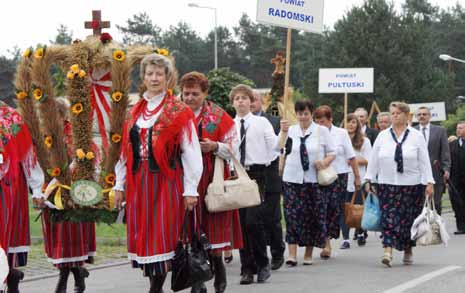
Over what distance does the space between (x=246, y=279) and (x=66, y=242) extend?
6.55 ft

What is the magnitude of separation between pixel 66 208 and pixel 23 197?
25.3 inches

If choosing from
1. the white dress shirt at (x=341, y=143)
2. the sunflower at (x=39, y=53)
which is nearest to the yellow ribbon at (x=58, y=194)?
the sunflower at (x=39, y=53)

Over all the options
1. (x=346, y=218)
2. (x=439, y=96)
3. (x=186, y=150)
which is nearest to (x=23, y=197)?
(x=186, y=150)

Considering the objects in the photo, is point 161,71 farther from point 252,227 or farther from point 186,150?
point 252,227

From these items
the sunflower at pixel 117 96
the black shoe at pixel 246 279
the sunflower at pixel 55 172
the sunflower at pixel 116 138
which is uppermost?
the sunflower at pixel 117 96

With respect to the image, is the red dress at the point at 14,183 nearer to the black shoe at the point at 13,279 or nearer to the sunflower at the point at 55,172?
the black shoe at the point at 13,279

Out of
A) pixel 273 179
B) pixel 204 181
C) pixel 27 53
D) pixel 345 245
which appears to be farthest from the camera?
pixel 345 245

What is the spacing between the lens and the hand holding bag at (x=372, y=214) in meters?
11.4

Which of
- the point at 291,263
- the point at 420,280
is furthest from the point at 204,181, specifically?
the point at 291,263

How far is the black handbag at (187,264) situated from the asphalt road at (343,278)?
1737 millimetres

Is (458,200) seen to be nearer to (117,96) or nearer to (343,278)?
(343,278)

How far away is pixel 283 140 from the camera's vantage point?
10.7m

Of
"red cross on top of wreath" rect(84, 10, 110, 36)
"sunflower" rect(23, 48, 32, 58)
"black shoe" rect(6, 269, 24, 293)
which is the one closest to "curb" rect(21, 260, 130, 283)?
"black shoe" rect(6, 269, 24, 293)

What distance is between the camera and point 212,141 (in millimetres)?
8195
